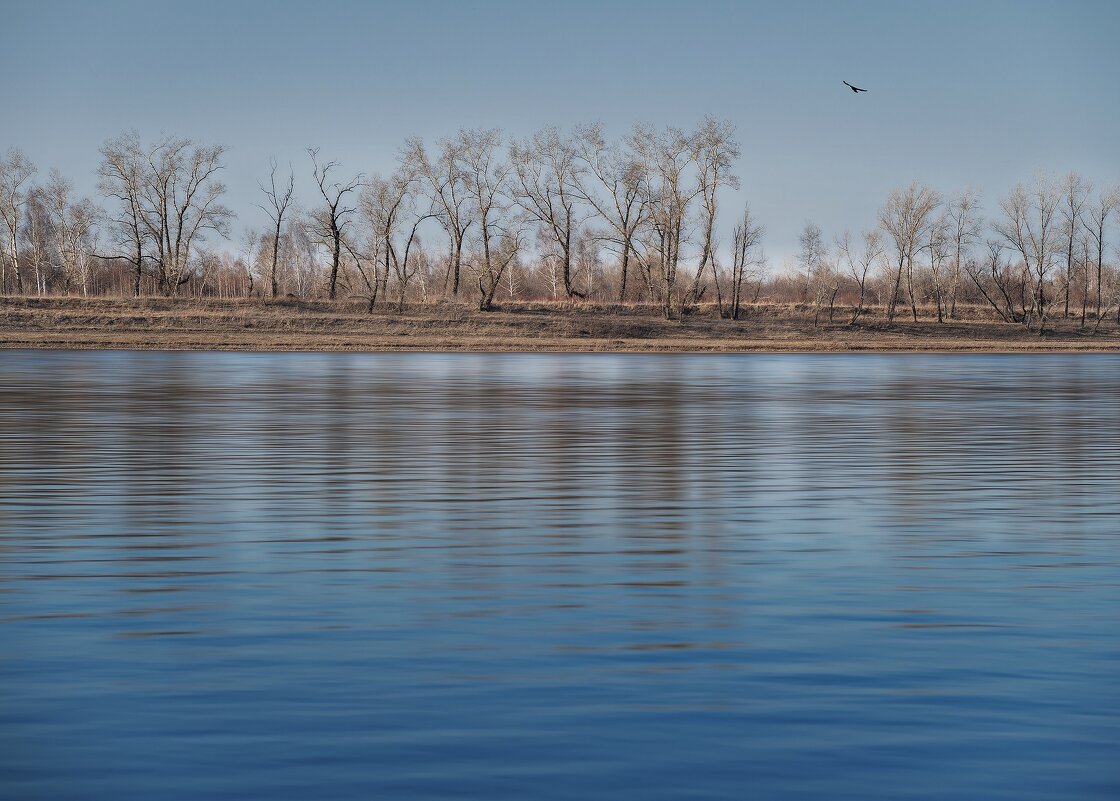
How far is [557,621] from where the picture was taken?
8.60 meters

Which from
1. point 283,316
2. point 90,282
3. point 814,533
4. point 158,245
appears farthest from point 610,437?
point 90,282

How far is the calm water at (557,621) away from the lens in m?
5.80

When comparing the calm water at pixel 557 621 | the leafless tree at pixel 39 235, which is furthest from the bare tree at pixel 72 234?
the calm water at pixel 557 621

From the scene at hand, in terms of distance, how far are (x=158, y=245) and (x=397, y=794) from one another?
118 metres

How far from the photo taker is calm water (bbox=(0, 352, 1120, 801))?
580 cm

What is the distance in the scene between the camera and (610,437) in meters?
22.5

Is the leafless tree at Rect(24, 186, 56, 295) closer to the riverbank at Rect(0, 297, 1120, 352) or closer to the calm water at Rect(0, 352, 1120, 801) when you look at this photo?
the riverbank at Rect(0, 297, 1120, 352)

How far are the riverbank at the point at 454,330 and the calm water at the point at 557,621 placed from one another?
6637 centimetres

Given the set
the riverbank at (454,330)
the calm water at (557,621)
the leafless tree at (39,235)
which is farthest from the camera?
the leafless tree at (39,235)

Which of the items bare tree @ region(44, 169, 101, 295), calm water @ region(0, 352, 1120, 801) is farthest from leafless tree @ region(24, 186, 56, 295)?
calm water @ region(0, 352, 1120, 801)

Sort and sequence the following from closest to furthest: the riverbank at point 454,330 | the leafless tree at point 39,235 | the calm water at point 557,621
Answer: the calm water at point 557,621
the riverbank at point 454,330
the leafless tree at point 39,235

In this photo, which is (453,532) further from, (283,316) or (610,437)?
(283,316)

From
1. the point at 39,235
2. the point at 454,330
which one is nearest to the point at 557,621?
the point at 454,330

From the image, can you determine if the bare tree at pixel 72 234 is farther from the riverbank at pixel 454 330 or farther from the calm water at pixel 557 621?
the calm water at pixel 557 621
